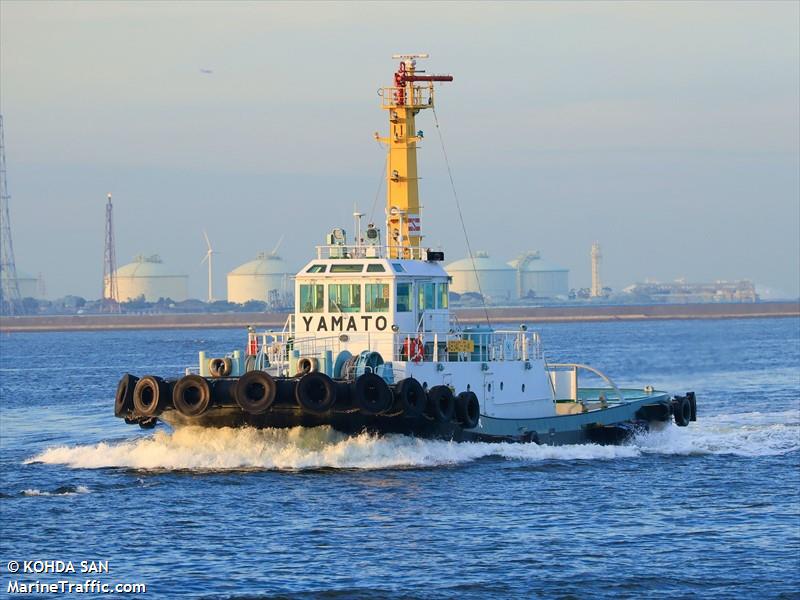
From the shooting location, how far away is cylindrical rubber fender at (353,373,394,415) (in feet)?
99.1

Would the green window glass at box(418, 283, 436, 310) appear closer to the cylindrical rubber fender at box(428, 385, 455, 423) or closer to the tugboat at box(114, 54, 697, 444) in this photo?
the tugboat at box(114, 54, 697, 444)

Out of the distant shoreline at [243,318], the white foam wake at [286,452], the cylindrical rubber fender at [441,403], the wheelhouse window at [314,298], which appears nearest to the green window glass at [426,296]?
the wheelhouse window at [314,298]

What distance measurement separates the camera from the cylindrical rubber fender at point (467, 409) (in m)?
32.0

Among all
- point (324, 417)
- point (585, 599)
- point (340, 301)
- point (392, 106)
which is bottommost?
point (585, 599)

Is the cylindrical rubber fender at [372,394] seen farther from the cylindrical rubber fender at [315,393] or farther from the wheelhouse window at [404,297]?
the wheelhouse window at [404,297]

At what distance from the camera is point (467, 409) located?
32.1m

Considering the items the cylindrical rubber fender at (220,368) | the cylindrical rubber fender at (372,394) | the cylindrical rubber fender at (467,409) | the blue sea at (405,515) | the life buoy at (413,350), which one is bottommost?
the blue sea at (405,515)

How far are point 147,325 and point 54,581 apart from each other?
166476mm

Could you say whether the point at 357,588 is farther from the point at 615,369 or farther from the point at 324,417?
the point at 615,369

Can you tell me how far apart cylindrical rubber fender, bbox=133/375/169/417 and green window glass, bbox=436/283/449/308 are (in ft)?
24.7

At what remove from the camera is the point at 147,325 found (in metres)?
186

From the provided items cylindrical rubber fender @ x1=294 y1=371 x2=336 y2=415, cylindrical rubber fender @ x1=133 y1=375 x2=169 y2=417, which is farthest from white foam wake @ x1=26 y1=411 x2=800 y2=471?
cylindrical rubber fender @ x1=294 y1=371 x2=336 y2=415

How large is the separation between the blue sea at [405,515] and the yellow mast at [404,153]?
6637mm

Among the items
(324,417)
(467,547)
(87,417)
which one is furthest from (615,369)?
(467,547)
